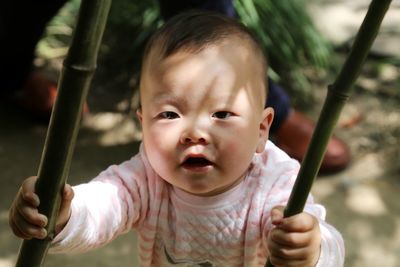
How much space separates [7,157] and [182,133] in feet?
5.18

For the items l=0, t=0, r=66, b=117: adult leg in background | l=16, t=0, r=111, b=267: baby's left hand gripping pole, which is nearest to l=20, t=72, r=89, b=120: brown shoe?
l=0, t=0, r=66, b=117: adult leg in background

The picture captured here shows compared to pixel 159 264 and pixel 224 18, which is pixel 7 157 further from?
pixel 224 18

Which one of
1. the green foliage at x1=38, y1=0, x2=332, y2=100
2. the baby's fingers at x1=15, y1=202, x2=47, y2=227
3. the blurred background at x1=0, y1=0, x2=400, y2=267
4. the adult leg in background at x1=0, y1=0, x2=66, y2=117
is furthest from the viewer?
the green foliage at x1=38, y1=0, x2=332, y2=100

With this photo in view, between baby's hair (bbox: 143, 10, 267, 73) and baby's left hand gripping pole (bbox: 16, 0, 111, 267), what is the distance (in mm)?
389

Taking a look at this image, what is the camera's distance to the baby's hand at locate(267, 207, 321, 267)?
2.79 ft

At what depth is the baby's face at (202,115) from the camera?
40.2 inches

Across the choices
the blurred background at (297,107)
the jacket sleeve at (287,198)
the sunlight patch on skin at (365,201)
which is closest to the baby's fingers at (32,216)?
the jacket sleeve at (287,198)

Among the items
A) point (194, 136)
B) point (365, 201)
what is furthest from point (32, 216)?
point (365, 201)

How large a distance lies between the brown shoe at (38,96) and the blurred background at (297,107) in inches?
1.7

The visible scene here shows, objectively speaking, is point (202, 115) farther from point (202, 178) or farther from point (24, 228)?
point (24, 228)

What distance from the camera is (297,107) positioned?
293cm

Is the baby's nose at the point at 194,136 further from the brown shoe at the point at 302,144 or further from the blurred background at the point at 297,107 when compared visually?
the brown shoe at the point at 302,144

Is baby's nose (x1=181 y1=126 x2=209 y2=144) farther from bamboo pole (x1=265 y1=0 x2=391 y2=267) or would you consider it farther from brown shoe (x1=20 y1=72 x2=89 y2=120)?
brown shoe (x1=20 y1=72 x2=89 y2=120)

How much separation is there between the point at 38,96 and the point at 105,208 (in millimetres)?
1661
